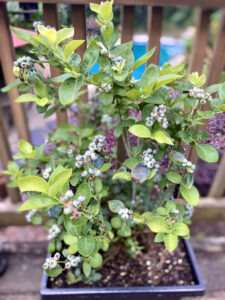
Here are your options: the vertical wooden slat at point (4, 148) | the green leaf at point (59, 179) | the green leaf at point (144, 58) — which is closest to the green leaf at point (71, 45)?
the green leaf at point (144, 58)

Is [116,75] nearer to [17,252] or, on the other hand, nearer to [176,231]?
[176,231]

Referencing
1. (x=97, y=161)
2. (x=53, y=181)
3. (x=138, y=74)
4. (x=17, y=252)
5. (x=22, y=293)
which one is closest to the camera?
(x=53, y=181)

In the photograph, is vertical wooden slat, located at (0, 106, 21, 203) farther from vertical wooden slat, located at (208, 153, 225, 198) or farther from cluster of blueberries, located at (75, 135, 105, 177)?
vertical wooden slat, located at (208, 153, 225, 198)

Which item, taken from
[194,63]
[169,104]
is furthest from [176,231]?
[194,63]

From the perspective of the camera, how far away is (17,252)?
1.42 meters

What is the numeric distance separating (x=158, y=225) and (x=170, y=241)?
0.16 ft

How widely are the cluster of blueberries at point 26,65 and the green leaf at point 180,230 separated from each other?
21.3 inches

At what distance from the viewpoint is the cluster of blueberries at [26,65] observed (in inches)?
25.8

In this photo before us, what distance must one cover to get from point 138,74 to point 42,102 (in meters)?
0.29

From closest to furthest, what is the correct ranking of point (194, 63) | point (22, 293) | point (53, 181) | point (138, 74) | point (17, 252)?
1. point (53, 181)
2. point (138, 74)
3. point (194, 63)
4. point (22, 293)
5. point (17, 252)

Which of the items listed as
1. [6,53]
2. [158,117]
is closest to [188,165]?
[158,117]

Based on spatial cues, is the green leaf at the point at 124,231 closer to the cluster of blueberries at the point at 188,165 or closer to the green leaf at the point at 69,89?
the cluster of blueberries at the point at 188,165

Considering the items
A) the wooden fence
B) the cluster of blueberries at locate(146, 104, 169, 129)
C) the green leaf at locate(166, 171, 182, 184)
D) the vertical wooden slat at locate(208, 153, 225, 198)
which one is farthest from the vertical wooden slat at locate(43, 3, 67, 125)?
the vertical wooden slat at locate(208, 153, 225, 198)

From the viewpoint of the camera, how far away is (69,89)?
54cm
